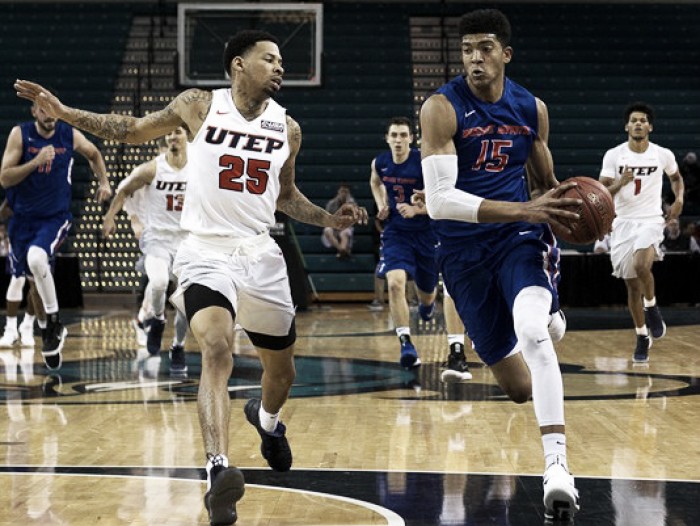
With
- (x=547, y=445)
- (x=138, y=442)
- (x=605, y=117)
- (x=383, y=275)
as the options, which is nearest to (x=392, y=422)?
(x=138, y=442)

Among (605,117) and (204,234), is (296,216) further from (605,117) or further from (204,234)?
(605,117)

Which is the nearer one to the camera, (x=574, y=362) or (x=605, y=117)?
(x=574, y=362)

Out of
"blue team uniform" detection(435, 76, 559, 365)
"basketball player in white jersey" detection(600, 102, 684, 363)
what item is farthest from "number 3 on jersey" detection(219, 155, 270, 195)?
"basketball player in white jersey" detection(600, 102, 684, 363)

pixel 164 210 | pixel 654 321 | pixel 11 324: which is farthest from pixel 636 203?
pixel 11 324

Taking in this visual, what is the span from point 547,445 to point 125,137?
219 centimetres

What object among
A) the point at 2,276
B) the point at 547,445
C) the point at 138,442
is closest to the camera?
the point at 547,445

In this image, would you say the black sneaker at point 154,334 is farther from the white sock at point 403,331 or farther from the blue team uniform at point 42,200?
the white sock at point 403,331

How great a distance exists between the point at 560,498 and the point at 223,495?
1194 mm

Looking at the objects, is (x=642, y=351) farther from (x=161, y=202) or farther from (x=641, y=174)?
(x=161, y=202)

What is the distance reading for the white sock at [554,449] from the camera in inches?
176

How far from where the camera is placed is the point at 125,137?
516cm

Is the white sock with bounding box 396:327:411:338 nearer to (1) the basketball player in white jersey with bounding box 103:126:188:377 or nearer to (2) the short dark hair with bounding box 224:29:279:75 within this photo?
(1) the basketball player in white jersey with bounding box 103:126:188:377

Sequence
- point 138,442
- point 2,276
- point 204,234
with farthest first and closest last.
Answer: point 2,276
point 138,442
point 204,234

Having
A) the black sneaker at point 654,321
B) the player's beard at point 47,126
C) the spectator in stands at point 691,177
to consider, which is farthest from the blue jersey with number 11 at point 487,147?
the spectator in stands at point 691,177
